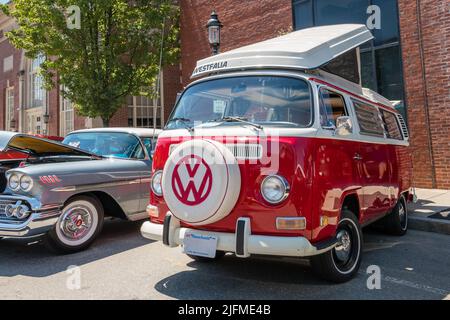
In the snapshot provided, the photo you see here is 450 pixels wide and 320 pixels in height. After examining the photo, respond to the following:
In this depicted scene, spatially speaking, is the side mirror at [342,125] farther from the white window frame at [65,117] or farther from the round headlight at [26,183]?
the white window frame at [65,117]

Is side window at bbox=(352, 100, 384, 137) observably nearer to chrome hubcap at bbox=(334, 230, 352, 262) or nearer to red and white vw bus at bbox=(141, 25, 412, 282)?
red and white vw bus at bbox=(141, 25, 412, 282)

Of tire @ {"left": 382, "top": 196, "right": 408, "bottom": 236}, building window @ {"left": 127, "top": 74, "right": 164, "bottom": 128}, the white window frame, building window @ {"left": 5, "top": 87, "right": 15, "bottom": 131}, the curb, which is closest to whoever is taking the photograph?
tire @ {"left": 382, "top": 196, "right": 408, "bottom": 236}

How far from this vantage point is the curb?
6223 millimetres

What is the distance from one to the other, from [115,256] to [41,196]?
117 centimetres

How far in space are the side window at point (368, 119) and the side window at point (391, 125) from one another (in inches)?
11.2

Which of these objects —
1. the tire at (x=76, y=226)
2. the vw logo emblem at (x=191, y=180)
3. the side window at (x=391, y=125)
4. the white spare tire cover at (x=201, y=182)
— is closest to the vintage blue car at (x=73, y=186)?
the tire at (x=76, y=226)

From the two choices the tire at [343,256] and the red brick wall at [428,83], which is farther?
the red brick wall at [428,83]

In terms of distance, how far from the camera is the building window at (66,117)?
20539 mm

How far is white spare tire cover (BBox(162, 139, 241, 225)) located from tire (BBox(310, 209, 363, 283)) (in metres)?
1.07

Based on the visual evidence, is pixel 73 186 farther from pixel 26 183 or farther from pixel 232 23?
pixel 232 23

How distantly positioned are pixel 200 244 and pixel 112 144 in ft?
11.7

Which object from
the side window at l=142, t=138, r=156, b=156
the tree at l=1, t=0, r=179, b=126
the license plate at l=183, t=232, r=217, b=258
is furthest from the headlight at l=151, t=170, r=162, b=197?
the tree at l=1, t=0, r=179, b=126

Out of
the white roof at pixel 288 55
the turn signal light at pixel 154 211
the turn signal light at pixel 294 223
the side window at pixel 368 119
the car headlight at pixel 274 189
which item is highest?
the white roof at pixel 288 55

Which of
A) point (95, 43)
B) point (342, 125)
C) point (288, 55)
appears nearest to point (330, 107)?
point (342, 125)
